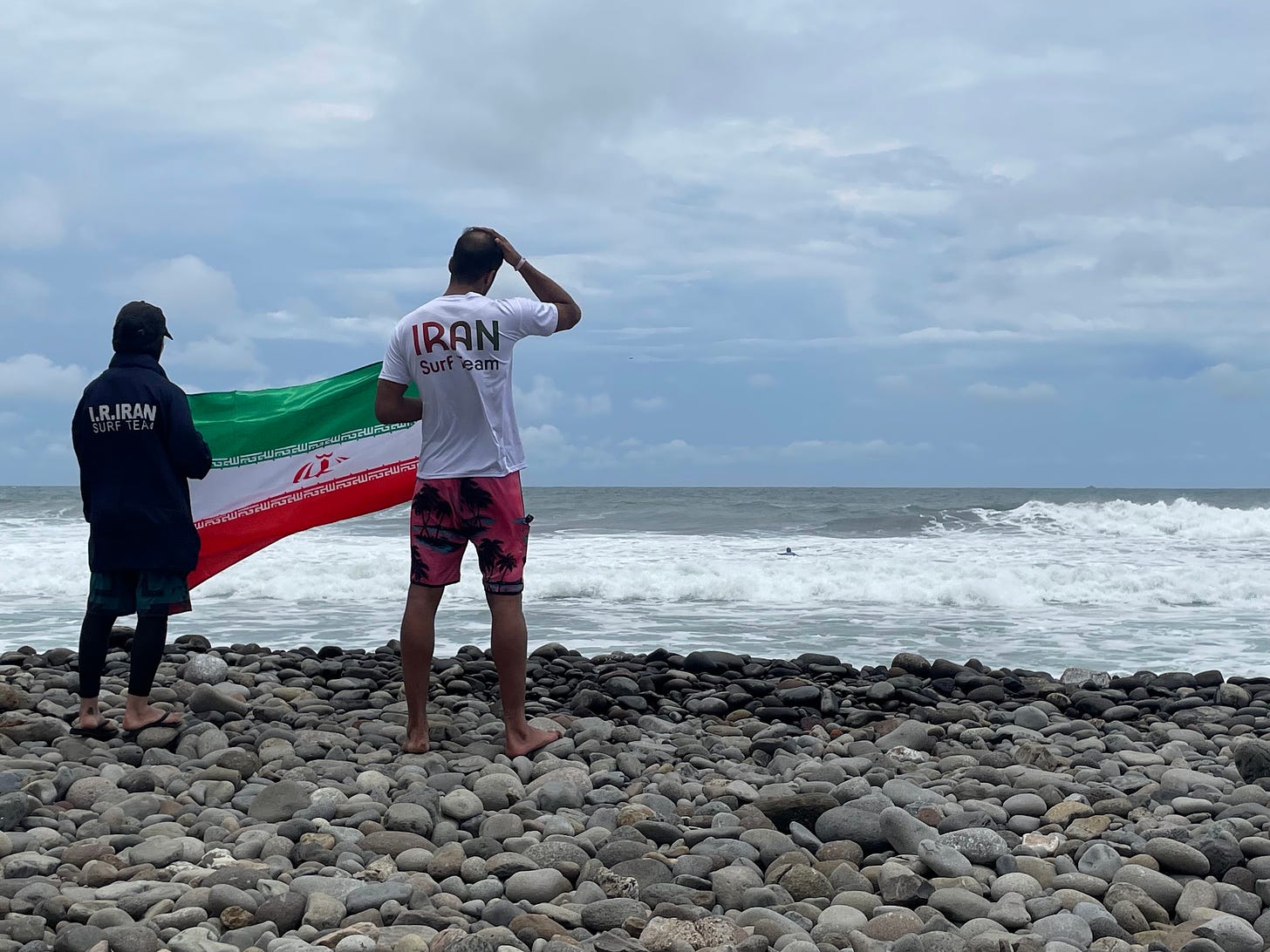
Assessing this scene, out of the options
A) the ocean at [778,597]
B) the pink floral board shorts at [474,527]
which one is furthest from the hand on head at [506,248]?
the ocean at [778,597]

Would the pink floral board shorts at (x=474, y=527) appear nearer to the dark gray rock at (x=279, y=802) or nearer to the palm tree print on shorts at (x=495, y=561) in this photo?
the palm tree print on shorts at (x=495, y=561)

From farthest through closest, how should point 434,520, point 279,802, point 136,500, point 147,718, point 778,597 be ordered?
1. point 778,597
2. point 147,718
3. point 136,500
4. point 434,520
5. point 279,802

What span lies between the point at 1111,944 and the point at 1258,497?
57672mm

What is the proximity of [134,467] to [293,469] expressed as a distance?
1.28 meters

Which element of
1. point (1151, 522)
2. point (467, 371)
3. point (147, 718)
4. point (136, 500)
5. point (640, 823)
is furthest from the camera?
point (1151, 522)

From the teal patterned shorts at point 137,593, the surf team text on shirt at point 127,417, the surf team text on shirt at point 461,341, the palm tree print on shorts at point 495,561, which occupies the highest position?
the surf team text on shirt at point 461,341

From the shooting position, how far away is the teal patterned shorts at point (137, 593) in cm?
499

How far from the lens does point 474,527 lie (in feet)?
15.3

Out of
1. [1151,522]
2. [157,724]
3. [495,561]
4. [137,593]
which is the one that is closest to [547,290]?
[495,561]

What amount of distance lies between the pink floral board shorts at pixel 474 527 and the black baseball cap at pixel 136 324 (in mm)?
1543

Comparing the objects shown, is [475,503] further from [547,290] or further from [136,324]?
[136,324]

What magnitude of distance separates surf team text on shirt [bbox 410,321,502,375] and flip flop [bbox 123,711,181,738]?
7.08 feet

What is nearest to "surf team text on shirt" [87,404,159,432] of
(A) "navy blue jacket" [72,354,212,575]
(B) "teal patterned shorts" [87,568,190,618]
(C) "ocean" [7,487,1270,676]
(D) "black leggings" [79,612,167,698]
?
(A) "navy blue jacket" [72,354,212,575]

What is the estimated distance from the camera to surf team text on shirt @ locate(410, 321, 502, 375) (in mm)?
4586
